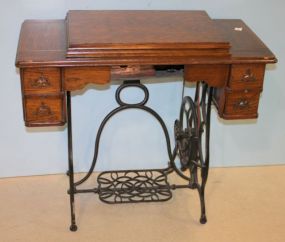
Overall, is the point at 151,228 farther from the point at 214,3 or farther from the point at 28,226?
the point at 214,3

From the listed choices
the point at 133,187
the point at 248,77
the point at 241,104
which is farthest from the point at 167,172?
the point at 248,77

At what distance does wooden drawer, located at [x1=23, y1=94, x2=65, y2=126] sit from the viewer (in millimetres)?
1863

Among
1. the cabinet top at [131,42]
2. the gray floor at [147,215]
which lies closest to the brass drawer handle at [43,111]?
the cabinet top at [131,42]

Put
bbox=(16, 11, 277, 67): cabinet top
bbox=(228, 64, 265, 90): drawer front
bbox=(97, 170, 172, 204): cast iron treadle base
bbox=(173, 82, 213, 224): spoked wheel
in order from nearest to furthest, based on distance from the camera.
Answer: bbox=(16, 11, 277, 67): cabinet top, bbox=(228, 64, 265, 90): drawer front, bbox=(173, 82, 213, 224): spoked wheel, bbox=(97, 170, 172, 204): cast iron treadle base

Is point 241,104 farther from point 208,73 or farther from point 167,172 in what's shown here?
point 167,172

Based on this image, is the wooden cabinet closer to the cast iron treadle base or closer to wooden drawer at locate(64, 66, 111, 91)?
wooden drawer at locate(64, 66, 111, 91)

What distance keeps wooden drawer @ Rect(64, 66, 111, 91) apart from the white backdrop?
18.6 inches

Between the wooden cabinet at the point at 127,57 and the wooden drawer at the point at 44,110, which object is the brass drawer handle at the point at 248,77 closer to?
the wooden cabinet at the point at 127,57

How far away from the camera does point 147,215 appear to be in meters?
2.33

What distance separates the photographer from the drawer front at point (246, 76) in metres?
1.92

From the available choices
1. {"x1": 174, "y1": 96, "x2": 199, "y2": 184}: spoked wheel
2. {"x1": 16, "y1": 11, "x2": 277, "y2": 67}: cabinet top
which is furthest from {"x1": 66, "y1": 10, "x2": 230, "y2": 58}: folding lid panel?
{"x1": 174, "y1": 96, "x2": 199, "y2": 184}: spoked wheel

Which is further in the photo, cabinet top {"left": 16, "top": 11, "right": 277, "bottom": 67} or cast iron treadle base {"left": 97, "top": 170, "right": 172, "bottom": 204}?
cast iron treadle base {"left": 97, "top": 170, "right": 172, "bottom": 204}

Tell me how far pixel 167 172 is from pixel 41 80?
3.07 feet

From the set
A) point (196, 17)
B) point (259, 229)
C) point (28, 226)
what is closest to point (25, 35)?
point (196, 17)
